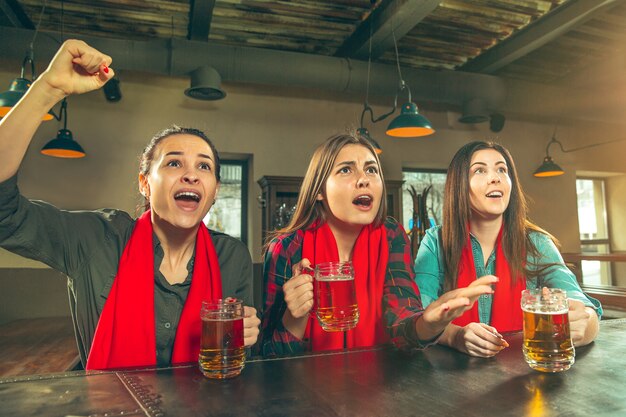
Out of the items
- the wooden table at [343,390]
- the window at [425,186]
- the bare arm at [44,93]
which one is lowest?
the wooden table at [343,390]

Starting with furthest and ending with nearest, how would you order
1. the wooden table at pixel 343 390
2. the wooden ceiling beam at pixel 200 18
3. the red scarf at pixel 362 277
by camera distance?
1. the wooden ceiling beam at pixel 200 18
2. the red scarf at pixel 362 277
3. the wooden table at pixel 343 390

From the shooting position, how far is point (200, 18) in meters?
4.34

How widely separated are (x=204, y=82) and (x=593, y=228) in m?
7.56

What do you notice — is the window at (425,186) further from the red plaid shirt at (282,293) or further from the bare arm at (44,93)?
the bare arm at (44,93)

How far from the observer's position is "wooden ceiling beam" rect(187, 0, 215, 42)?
412 cm

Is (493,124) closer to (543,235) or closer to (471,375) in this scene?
(543,235)

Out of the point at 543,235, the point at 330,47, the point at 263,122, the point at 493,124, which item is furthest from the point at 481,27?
the point at 543,235

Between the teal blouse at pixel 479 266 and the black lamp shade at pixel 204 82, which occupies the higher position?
the black lamp shade at pixel 204 82

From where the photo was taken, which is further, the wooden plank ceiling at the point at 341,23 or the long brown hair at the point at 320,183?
the wooden plank ceiling at the point at 341,23

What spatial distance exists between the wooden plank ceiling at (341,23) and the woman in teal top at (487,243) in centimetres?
270

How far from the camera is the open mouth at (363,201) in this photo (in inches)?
69.4

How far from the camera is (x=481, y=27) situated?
5.00m

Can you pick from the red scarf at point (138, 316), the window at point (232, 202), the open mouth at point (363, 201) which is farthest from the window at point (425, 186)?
the red scarf at point (138, 316)

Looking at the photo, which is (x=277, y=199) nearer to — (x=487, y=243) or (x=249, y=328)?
(x=487, y=243)
